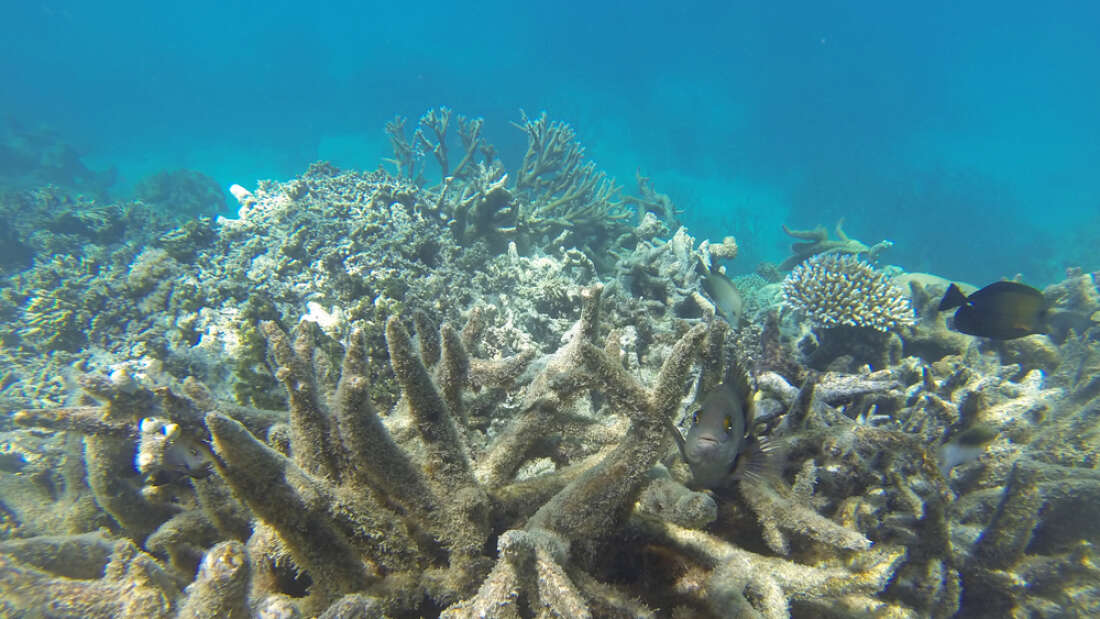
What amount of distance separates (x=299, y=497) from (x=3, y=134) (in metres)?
53.2

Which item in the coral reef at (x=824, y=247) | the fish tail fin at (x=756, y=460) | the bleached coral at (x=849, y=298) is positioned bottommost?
the fish tail fin at (x=756, y=460)

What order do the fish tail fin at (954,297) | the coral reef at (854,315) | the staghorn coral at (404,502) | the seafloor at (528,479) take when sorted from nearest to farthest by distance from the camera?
the staghorn coral at (404,502)
the seafloor at (528,479)
the fish tail fin at (954,297)
the coral reef at (854,315)

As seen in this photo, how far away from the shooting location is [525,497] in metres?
1.90

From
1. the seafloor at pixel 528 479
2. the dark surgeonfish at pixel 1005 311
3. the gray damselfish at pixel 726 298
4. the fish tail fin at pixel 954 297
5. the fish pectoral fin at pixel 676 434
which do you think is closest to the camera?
the seafloor at pixel 528 479

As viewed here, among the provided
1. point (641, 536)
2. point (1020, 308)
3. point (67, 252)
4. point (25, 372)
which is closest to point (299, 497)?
point (641, 536)

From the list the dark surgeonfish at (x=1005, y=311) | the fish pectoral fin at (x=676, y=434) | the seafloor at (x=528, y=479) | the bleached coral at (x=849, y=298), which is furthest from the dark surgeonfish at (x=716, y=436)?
the bleached coral at (x=849, y=298)

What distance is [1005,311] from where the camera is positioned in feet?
12.7

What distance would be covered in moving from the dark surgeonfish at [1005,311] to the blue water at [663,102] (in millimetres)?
17301

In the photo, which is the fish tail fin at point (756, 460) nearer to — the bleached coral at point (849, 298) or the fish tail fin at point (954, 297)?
the fish tail fin at point (954, 297)

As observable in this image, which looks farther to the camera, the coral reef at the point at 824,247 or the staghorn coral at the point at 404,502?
the coral reef at the point at 824,247

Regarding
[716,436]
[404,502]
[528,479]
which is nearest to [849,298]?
[716,436]

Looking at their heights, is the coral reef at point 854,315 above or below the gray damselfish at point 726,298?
below

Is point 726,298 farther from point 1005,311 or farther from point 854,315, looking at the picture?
point 1005,311

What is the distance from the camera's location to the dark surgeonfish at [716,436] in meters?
1.76
